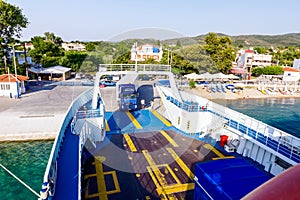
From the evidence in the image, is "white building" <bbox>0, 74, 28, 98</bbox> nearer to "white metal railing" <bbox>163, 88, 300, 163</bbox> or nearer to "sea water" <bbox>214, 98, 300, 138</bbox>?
"white metal railing" <bbox>163, 88, 300, 163</bbox>

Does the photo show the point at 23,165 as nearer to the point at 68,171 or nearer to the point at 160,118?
the point at 68,171

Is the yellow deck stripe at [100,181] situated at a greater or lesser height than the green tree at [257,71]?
lesser

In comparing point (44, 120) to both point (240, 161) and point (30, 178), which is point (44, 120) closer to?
point (30, 178)

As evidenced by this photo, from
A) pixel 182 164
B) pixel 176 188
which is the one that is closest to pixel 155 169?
pixel 182 164

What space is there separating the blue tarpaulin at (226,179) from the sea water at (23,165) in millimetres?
6973

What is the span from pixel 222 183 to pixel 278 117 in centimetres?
2176

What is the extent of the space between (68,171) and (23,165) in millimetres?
6612

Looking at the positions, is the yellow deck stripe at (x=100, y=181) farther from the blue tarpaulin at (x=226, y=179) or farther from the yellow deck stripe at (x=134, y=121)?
the yellow deck stripe at (x=134, y=121)

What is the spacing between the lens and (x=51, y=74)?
33.0 metres

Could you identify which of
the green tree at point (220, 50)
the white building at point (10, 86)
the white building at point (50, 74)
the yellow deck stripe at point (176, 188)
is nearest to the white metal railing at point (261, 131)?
the yellow deck stripe at point (176, 188)

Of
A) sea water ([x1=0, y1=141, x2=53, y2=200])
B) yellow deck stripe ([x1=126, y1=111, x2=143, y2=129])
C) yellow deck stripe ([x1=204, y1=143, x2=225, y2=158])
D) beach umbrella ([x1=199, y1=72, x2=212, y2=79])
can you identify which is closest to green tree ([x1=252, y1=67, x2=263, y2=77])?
beach umbrella ([x1=199, y1=72, x2=212, y2=79])

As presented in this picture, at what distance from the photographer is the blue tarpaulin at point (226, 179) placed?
16.5ft

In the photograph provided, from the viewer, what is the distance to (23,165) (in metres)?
11.2

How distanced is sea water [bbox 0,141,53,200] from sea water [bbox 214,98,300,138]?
18.2 metres
